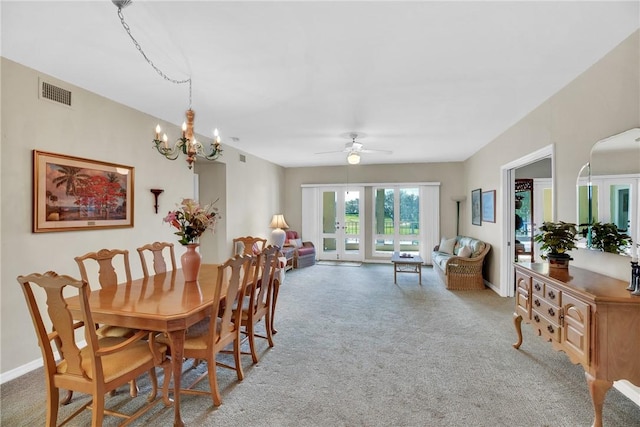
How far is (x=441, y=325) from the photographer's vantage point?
3584 millimetres

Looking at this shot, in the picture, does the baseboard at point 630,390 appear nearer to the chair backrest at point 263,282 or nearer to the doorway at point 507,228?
the doorway at point 507,228

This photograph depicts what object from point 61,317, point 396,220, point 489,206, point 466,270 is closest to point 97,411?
point 61,317

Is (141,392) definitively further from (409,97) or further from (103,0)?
(409,97)

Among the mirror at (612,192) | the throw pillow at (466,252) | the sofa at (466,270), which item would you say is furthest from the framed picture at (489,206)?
the mirror at (612,192)

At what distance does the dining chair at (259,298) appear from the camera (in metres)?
2.69

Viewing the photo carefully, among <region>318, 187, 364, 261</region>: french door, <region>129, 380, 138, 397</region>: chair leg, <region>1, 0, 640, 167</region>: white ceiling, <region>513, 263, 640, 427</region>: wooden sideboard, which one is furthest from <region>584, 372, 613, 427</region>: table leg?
<region>318, 187, 364, 261</region>: french door

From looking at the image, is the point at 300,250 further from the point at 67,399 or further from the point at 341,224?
the point at 67,399

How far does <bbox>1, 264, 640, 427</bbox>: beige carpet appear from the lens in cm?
200

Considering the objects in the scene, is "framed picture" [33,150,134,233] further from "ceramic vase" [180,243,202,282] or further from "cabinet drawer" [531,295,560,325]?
"cabinet drawer" [531,295,560,325]

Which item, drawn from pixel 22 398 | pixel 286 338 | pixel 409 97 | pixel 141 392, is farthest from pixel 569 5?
pixel 22 398

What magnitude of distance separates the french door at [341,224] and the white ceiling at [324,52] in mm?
4261

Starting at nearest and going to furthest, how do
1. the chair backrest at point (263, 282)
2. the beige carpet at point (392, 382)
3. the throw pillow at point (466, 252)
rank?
the beige carpet at point (392, 382)
the chair backrest at point (263, 282)
the throw pillow at point (466, 252)

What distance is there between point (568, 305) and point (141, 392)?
10.4ft

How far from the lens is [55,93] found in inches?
110
